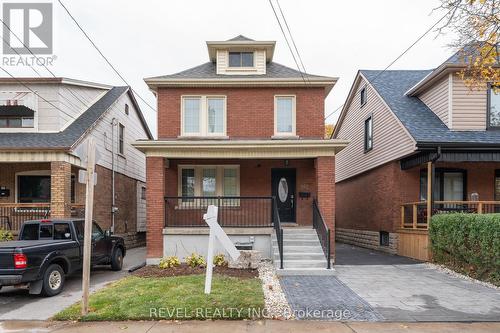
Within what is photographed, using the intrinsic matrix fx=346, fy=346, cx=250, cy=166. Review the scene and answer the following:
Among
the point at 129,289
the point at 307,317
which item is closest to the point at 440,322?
the point at 307,317

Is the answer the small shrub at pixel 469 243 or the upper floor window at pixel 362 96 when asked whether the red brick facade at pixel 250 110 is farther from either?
the upper floor window at pixel 362 96

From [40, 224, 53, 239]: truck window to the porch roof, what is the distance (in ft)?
11.5

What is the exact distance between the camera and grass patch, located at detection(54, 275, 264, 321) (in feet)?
19.9

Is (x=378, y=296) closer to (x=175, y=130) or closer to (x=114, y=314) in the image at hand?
(x=114, y=314)

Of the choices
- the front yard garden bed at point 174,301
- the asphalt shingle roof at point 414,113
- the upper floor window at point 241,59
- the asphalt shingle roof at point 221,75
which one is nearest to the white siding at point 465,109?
the asphalt shingle roof at point 414,113

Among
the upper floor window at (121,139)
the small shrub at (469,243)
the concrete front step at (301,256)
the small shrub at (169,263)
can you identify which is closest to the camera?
the small shrub at (469,243)

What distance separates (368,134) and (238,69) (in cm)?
763

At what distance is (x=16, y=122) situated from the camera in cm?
1398

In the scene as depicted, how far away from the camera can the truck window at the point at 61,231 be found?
30.0 feet

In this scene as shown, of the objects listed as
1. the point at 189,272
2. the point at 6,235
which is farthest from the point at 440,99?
the point at 6,235

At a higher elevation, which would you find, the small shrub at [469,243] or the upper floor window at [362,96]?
the upper floor window at [362,96]

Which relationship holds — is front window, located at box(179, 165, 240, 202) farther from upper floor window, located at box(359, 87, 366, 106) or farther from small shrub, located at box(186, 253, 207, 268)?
upper floor window, located at box(359, 87, 366, 106)

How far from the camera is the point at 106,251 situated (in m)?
10.4

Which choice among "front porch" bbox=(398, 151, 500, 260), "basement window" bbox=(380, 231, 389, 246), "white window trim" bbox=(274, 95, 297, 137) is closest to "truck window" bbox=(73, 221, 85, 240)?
"white window trim" bbox=(274, 95, 297, 137)
